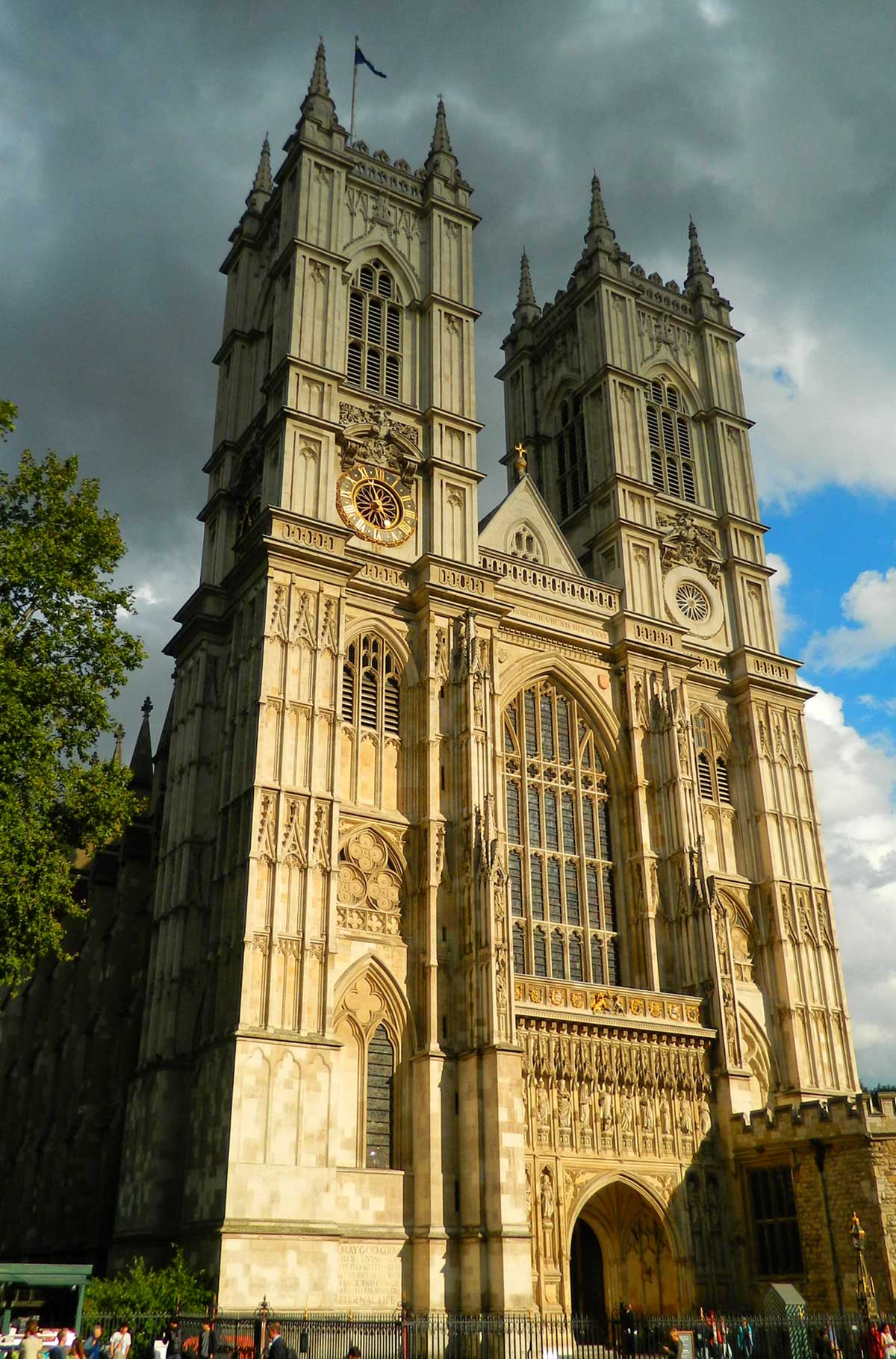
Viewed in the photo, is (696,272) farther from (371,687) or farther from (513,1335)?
(513,1335)

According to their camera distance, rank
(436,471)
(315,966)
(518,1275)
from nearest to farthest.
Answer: (518,1275) < (315,966) < (436,471)

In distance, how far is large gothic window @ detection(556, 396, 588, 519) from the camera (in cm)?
4234

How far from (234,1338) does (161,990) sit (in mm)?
10055

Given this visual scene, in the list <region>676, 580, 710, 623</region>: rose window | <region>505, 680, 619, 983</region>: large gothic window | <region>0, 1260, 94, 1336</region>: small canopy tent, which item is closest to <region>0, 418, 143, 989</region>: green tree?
<region>0, 1260, 94, 1336</region>: small canopy tent

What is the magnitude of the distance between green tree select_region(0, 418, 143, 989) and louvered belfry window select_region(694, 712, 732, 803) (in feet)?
63.0

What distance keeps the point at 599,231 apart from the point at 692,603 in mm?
14776

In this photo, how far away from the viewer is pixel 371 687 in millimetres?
32156

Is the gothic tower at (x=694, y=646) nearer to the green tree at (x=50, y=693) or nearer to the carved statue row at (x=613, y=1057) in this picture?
the carved statue row at (x=613, y=1057)

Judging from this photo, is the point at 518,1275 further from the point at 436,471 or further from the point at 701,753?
the point at 436,471

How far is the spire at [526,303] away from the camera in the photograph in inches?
1905

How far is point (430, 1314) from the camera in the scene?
2505 centimetres

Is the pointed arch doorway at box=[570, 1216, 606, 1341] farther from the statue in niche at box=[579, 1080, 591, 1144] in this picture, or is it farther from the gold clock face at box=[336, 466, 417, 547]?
the gold clock face at box=[336, 466, 417, 547]

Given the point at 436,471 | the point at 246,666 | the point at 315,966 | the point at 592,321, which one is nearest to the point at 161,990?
the point at 315,966

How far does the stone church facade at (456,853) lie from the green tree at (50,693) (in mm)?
5520
